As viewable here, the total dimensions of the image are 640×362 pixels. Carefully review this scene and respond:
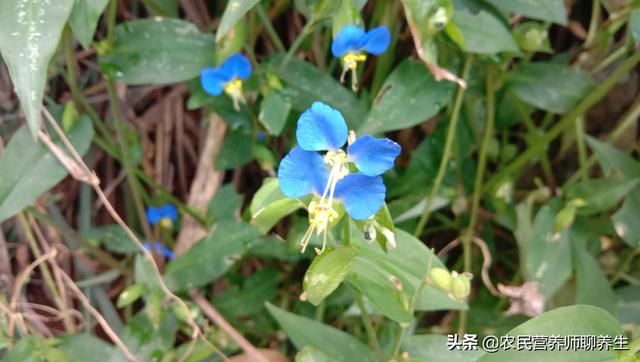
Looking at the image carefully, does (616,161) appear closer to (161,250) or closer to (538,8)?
(538,8)

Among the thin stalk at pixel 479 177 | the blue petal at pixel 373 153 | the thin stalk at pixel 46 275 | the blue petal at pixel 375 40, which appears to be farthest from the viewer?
the thin stalk at pixel 46 275

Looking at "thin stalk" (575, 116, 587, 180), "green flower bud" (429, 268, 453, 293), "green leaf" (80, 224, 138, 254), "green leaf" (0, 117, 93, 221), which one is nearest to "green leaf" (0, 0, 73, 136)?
"green leaf" (0, 117, 93, 221)

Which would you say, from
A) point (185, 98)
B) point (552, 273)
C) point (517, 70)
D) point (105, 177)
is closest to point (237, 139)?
point (185, 98)

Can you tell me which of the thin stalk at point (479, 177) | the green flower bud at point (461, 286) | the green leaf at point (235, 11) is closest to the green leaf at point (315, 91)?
the thin stalk at point (479, 177)

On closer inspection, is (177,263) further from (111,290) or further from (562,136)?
(562,136)

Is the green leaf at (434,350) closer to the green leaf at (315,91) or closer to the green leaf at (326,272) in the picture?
the green leaf at (326,272)

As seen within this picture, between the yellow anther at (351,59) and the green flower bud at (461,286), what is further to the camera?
the yellow anther at (351,59)

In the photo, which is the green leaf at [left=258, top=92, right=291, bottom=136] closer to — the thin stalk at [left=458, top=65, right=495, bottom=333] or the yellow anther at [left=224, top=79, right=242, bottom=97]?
the yellow anther at [left=224, top=79, right=242, bottom=97]

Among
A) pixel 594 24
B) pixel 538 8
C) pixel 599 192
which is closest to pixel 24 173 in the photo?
pixel 538 8
